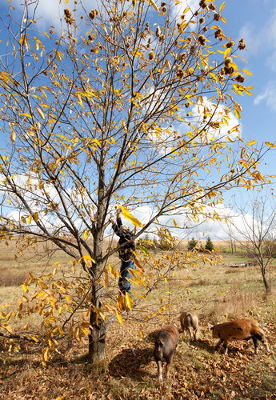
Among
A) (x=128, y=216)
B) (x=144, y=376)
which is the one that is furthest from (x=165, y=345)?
(x=128, y=216)

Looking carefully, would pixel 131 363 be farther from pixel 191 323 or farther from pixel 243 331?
pixel 243 331

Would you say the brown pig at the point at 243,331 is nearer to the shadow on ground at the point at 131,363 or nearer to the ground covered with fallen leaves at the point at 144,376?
the ground covered with fallen leaves at the point at 144,376

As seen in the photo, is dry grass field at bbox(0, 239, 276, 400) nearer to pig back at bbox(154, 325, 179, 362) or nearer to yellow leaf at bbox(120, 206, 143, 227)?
pig back at bbox(154, 325, 179, 362)

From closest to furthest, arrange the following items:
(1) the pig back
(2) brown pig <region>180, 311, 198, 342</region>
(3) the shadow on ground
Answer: (1) the pig back < (3) the shadow on ground < (2) brown pig <region>180, 311, 198, 342</region>

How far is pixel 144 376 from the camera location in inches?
129

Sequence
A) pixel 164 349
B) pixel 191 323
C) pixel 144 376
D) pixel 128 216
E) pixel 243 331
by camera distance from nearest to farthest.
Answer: pixel 128 216 → pixel 164 349 → pixel 144 376 → pixel 243 331 → pixel 191 323

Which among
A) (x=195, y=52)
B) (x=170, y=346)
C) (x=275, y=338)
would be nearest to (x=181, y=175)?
(x=195, y=52)

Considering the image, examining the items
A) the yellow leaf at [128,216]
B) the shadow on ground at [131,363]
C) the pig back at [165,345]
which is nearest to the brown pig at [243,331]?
the pig back at [165,345]

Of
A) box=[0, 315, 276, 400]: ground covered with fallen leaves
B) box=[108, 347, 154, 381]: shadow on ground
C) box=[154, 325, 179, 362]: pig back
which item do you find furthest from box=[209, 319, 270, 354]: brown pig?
box=[108, 347, 154, 381]: shadow on ground

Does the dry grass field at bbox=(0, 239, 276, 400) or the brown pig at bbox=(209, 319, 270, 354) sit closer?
the dry grass field at bbox=(0, 239, 276, 400)

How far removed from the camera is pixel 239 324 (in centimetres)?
360

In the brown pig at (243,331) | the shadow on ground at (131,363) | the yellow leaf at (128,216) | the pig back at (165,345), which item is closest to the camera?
the yellow leaf at (128,216)

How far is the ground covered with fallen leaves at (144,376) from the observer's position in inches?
115

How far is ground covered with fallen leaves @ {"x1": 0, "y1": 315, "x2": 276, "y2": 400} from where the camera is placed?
9.59 feet
